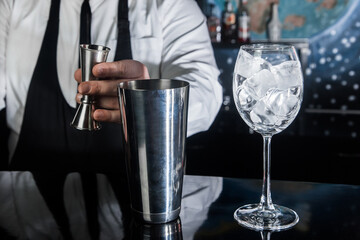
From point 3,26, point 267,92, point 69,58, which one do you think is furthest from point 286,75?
point 3,26

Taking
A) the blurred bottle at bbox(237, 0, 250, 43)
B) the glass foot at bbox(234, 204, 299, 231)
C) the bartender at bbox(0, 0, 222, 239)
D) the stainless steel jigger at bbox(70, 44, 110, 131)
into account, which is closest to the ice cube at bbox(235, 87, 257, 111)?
the glass foot at bbox(234, 204, 299, 231)

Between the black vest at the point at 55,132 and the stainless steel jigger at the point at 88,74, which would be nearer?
the stainless steel jigger at the point at 88,74

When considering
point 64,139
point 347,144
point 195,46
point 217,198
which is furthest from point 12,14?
point 347,144

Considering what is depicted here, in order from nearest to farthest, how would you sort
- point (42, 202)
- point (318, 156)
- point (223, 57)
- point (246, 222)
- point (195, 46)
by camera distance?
point (246, 222)
point (42, 202)
point (195, 46)
point (318, 156)
point (223, 57)

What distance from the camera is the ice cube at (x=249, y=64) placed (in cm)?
75

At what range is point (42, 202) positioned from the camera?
0.85 metres

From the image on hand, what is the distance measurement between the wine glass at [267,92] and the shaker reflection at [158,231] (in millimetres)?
104

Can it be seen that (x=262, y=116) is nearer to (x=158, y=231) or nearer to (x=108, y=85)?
(x=158, y=231)

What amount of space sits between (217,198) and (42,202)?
1.05 ft

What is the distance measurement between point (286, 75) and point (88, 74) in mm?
373

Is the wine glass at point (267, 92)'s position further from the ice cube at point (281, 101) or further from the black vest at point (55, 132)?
the black vest at point (55, 132)

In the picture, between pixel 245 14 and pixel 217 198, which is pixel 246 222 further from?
pixel 245 14

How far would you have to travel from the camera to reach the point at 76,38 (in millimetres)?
1812

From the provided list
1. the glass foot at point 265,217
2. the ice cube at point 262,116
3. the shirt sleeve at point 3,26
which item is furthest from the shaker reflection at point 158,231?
the shirt sleeve at point 3,26
